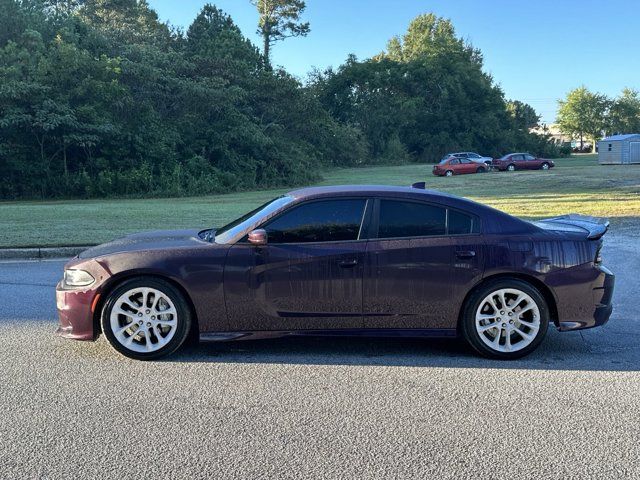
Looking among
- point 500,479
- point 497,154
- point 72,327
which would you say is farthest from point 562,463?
point 497,154

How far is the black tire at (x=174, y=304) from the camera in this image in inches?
190

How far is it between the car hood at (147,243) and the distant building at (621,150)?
53328 mm

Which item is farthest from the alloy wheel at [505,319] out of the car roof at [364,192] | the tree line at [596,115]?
the tree line at [596,115]

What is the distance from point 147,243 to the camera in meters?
5.14

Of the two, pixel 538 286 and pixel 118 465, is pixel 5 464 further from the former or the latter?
pixel 538 286

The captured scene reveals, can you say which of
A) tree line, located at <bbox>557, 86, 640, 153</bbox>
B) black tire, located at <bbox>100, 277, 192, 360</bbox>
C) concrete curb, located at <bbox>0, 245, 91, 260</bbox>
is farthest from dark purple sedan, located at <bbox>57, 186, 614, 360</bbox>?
tree line, located at <bbox>557, 86, 640, 153</bbox>

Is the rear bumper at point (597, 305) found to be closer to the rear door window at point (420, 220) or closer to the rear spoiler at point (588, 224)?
the rear spoiler at point (588, 224)

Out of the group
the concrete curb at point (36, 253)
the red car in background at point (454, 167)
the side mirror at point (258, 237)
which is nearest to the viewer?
the side mirror at point (258, 237)

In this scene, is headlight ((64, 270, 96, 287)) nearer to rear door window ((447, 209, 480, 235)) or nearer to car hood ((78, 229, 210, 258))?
car hood ((78, 229, 210, 258))

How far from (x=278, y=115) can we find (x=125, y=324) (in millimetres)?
33893

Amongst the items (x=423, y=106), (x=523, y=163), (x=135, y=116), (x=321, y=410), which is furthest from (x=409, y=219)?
(x=423, y=106)

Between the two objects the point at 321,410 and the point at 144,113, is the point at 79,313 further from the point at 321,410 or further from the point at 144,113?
the point at 144,113

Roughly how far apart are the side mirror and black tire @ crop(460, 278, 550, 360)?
181 cm

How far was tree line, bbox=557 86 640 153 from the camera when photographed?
99750 millimetres
